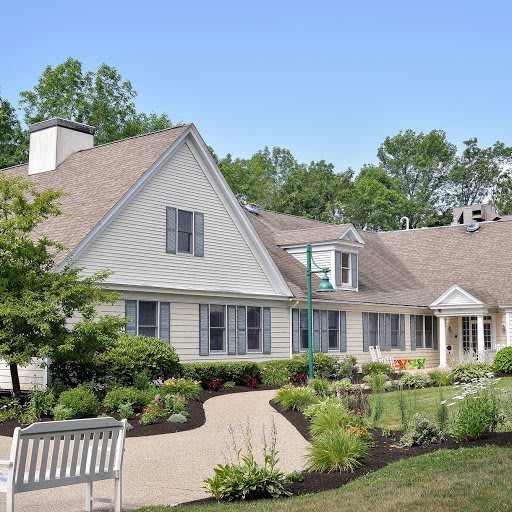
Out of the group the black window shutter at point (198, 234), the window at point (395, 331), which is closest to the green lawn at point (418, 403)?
the black window shutter at point (198, 234)

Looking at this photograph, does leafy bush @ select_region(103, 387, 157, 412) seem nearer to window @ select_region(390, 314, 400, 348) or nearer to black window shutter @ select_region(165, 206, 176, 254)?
black window shutter @ select_region(165, 206, 176, 254)

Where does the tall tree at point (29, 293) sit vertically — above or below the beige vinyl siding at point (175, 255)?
below

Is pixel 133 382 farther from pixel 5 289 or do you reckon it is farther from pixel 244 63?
pixel 244 63

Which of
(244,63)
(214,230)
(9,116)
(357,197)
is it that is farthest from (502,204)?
(244,63)

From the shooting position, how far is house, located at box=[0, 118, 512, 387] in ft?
68.7

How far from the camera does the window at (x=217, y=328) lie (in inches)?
915

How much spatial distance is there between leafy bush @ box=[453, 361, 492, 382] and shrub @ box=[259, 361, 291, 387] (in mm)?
4911

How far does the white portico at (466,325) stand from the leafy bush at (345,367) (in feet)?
16.8

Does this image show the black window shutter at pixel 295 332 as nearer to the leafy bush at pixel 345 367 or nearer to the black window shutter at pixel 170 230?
the leafy bush at pixel 345 367

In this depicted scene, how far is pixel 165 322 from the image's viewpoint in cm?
2159

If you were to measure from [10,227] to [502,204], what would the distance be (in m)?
58.1

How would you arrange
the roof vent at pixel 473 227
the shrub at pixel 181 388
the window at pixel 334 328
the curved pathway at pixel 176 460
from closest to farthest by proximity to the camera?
the curved pathway at pixel 176 460, the shrub at pixel 181 388, the window at pixel 334 328, the roof vent at pixel 473 227

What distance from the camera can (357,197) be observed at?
2366 inches

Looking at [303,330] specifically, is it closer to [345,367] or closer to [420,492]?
[345,367]
